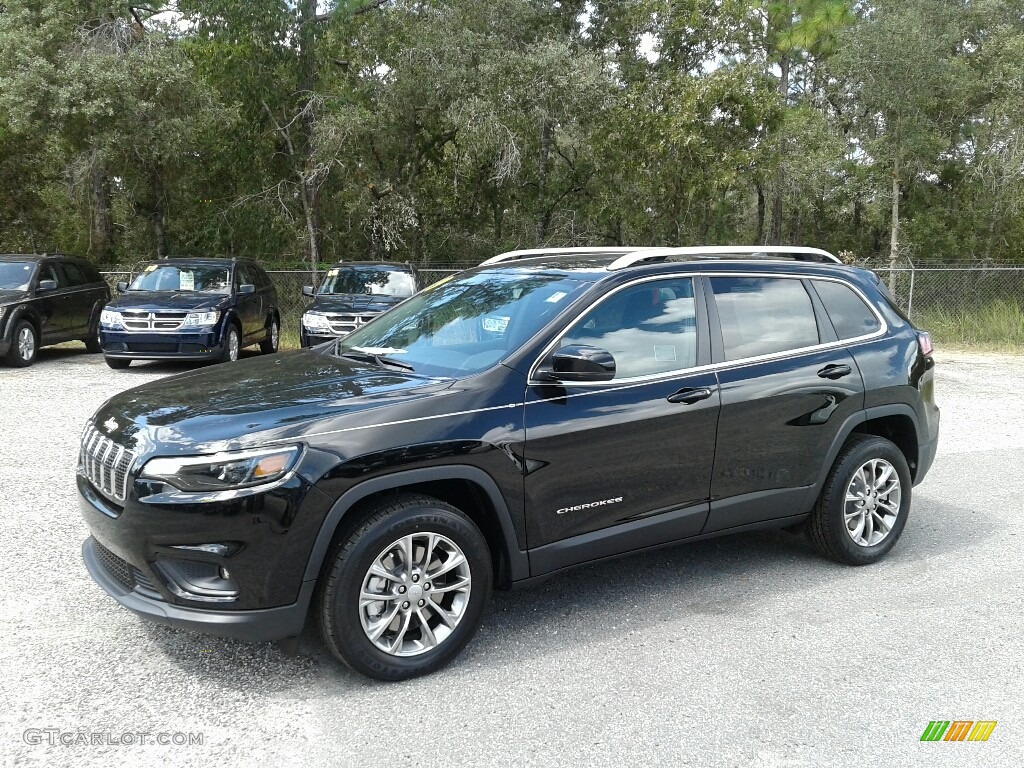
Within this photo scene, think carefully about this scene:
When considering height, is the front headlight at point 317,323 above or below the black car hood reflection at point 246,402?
below

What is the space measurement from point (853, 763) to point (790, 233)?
32.9 m

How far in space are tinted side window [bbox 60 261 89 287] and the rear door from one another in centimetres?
1295

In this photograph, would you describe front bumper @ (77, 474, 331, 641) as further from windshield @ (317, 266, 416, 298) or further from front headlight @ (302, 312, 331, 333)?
windshield @ (317, 266, 416, 298)

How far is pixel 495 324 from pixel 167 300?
33.1 ft

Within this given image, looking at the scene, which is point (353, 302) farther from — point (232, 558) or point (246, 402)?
point (232, 558)

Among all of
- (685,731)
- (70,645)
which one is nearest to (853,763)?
(685,731)

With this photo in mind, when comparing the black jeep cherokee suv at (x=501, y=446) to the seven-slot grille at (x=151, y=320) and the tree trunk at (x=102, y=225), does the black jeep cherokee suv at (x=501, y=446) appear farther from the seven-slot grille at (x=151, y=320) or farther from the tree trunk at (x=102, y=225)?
the tree trunk at (x=102, y=225)

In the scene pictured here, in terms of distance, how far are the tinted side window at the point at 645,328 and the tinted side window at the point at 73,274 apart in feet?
41.9

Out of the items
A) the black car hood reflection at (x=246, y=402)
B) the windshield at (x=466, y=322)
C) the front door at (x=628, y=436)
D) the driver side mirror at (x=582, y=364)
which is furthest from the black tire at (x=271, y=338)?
the driver side mirror at (x=582, y=364)

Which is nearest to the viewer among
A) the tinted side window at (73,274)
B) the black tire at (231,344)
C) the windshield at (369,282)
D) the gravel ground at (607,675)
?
the gravel ground at (607,675)

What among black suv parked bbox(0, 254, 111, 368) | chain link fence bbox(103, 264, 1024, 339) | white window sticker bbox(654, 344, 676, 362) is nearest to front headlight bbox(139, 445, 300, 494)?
white window sticker bbox(654, 344, 676, 362)

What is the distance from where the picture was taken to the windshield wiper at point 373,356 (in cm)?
427

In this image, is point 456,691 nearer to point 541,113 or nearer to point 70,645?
point 70,645

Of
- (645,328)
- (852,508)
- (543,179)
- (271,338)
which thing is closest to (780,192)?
(543,179)
